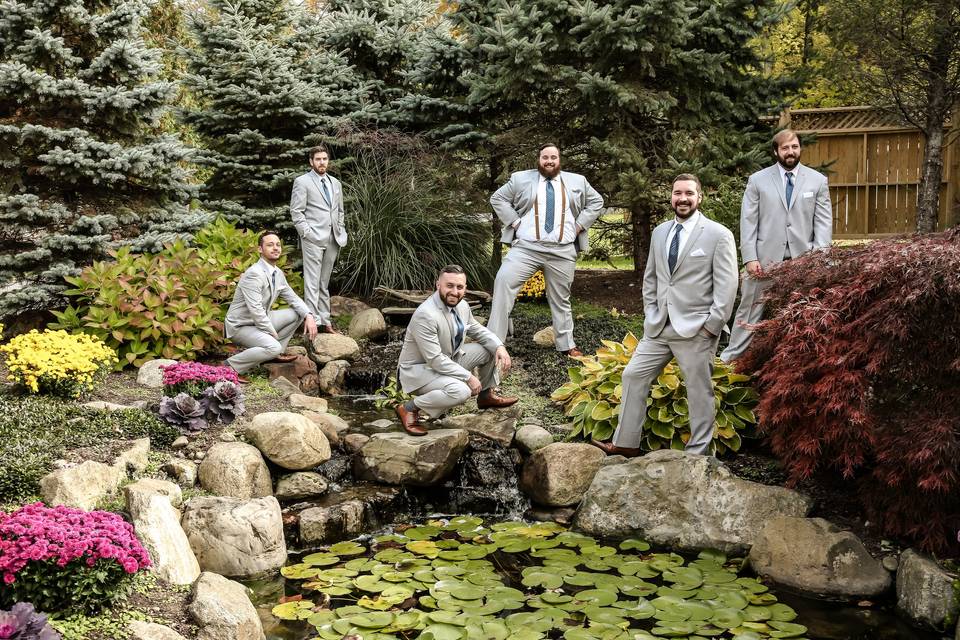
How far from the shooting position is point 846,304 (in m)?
4.75

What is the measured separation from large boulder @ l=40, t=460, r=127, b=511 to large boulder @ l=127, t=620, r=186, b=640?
122cm

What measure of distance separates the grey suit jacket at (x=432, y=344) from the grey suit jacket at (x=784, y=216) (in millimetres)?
2197

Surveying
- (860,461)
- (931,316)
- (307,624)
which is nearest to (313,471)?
(307,624)

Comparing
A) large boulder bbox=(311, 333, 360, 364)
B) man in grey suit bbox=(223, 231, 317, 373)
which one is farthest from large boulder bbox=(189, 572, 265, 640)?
large boulder bbox=(311, 333, 360, 364)

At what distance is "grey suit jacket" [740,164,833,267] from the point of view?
651 cm

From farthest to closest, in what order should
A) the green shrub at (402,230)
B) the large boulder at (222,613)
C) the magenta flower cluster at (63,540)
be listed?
1. the green shrub at (402,230)
2. the large boulder at (222,613)
3. the magenta flower cluster at (63,540)

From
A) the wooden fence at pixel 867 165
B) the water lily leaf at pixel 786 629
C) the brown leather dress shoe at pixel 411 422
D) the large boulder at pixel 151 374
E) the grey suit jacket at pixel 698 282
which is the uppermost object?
the wooden fence at pixel 867 165

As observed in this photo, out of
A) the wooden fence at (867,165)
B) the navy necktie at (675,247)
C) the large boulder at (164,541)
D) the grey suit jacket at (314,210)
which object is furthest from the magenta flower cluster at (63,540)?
the wooden fence at (867,165)

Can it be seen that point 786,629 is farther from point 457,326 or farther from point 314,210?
point 314,210

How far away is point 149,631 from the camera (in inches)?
149

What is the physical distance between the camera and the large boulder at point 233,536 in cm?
503

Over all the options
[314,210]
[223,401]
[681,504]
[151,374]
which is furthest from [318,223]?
[681,504]

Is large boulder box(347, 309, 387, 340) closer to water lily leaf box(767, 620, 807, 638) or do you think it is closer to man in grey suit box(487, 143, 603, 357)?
man in grey suit box(487, 143, 603, 357)

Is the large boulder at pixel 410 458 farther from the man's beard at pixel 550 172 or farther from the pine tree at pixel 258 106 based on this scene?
the pine tree at pixel 258 106
